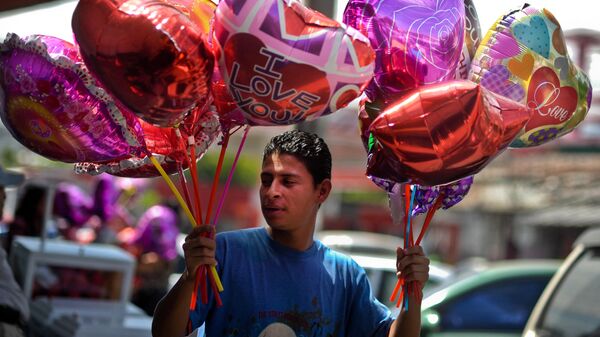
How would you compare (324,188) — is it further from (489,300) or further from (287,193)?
(489,300)

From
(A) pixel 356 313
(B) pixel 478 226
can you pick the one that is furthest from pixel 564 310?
(B) pixel 478 226

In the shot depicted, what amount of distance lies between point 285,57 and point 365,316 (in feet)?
3.20

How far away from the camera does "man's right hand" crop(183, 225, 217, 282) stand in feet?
9.71

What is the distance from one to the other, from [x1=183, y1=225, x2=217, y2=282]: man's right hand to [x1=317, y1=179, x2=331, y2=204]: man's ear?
480mm

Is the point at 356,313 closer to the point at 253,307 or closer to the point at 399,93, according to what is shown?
the point at 253,307

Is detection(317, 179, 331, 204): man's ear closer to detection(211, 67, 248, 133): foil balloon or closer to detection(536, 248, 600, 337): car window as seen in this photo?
detection(211, 67, 248, 133): foil balloon

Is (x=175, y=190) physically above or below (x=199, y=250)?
above

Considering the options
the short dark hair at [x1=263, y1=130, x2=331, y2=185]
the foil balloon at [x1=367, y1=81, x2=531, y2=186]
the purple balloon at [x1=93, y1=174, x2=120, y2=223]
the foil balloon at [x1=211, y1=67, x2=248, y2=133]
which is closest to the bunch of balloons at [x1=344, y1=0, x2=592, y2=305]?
the foil balloon at [x1=367, y1=81, x2=531, y2=186]

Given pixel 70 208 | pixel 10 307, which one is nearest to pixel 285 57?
pixel 10 307

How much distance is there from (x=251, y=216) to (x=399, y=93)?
2788cm

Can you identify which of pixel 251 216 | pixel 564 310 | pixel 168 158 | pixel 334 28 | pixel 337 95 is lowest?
pixel 251 216

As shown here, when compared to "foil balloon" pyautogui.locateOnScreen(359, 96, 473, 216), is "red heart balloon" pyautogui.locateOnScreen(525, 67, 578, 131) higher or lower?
higher

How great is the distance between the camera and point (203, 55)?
286 centimetres

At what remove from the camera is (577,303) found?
5.81m
